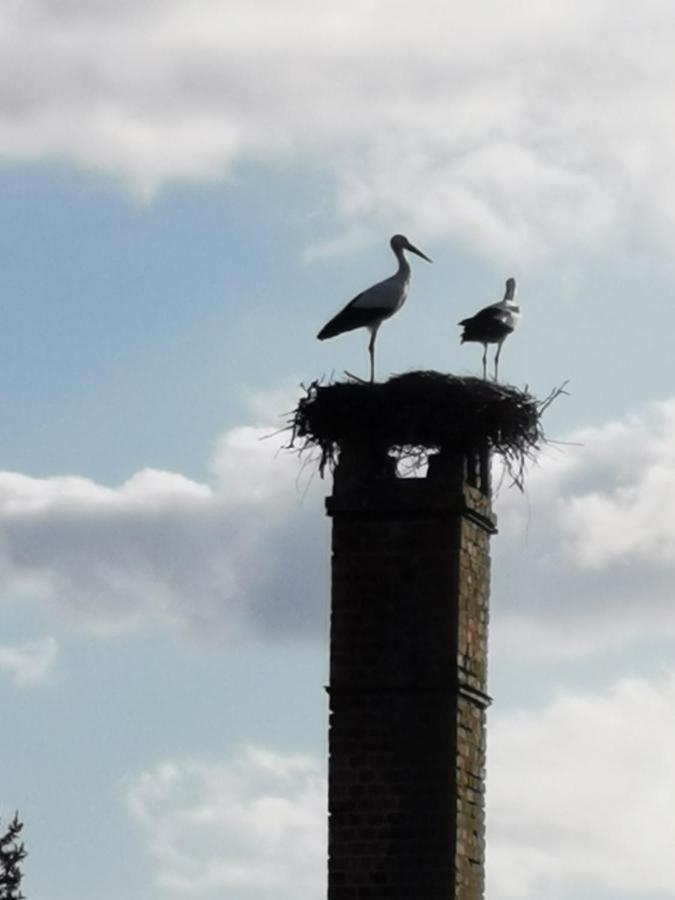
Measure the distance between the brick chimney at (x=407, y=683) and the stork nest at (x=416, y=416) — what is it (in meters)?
0.21

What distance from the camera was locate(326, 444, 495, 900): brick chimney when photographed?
56.0 ft

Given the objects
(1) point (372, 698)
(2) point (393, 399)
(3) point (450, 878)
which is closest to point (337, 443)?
(2) point (393, 399)

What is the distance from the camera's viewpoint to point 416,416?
18406mm

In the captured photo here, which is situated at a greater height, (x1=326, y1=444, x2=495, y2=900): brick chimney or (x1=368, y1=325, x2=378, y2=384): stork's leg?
(x1=368, y1=325, x2=378, y2=384): stork's leg

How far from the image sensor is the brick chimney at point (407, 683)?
17.1m

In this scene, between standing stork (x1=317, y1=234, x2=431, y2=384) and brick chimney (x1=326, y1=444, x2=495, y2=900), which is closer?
brick chimney (x1=326, y1=444, x2=495, y2=900)

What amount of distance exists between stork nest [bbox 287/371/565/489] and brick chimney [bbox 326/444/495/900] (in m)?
0.21

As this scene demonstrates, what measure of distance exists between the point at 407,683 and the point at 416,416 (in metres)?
1.79

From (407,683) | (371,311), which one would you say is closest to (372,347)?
(371,311)

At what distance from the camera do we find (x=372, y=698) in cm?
1745

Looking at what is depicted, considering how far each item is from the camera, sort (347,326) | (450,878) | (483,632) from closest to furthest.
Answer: (450,878) < (483,632) < (347,326)

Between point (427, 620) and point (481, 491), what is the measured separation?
3.78ft

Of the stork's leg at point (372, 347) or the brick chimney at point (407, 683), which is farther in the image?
the stork's leg at point (372, 347)

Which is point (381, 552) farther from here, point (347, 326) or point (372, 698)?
point (347, 326)
